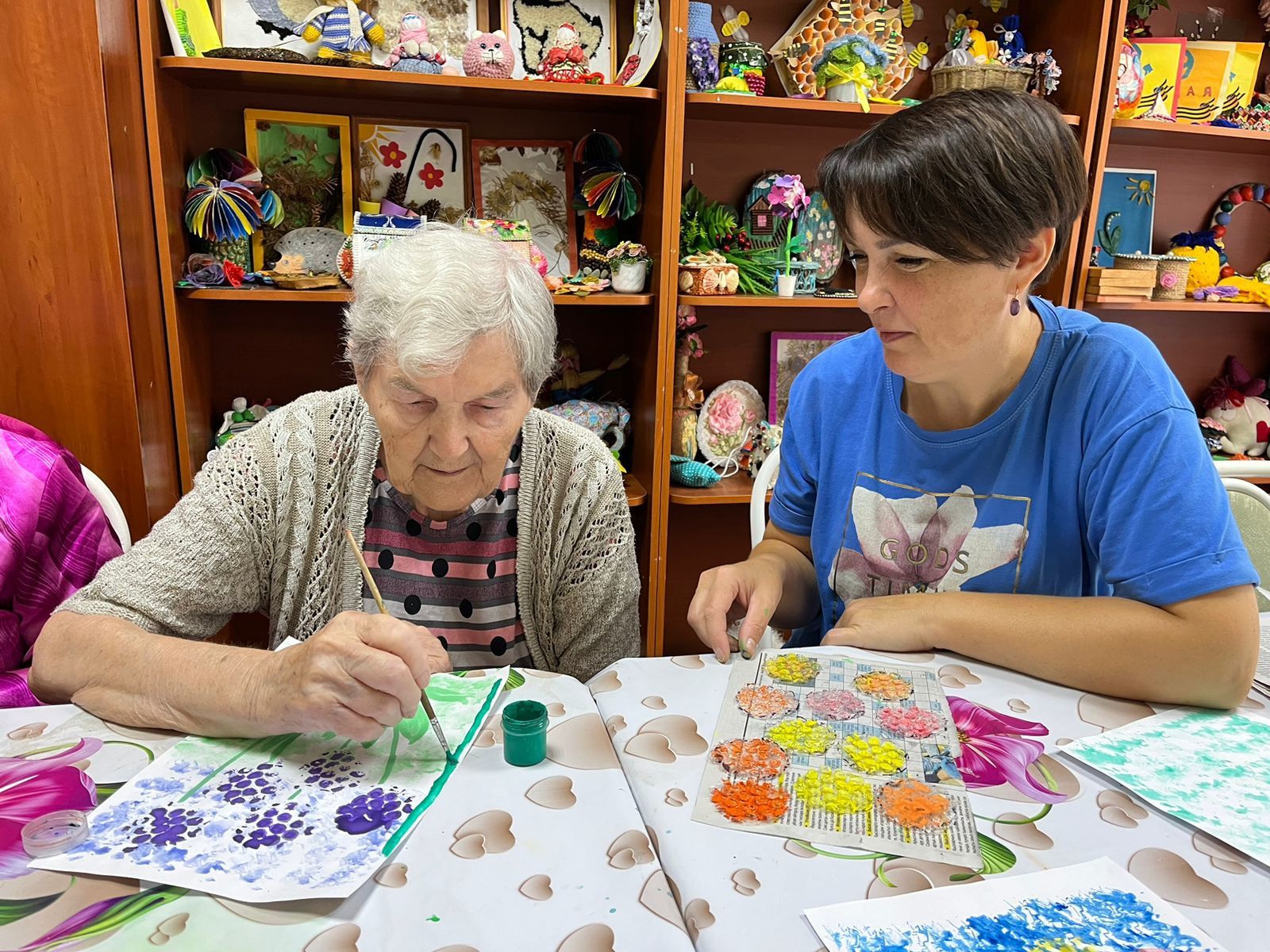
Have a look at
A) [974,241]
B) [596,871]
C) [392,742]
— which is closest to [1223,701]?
[974,241]

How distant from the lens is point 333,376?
8.36ft

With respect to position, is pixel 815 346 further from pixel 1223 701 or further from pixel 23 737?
pixel 23 737

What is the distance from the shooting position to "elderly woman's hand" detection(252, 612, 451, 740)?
33.9 inches

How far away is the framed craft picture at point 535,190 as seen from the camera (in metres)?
2.47

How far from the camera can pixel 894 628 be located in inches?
44.4

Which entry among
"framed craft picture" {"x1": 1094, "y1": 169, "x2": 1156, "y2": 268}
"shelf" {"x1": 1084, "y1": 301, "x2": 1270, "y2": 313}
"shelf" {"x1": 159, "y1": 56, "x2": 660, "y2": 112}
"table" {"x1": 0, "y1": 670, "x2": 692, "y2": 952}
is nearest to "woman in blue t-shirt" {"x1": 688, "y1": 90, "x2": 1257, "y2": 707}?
"table" {"x1": 0, "y1": 670, "x2": 692, "y2": 952}

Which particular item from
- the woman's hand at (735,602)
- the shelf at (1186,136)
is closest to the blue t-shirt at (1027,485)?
the woman's hand at (735,602)

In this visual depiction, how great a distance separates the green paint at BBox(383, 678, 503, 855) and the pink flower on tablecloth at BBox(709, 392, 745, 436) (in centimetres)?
172

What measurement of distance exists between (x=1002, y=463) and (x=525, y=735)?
761mm

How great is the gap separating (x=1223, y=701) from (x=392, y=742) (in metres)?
0.94

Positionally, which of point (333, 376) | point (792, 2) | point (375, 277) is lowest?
point (333, 376)

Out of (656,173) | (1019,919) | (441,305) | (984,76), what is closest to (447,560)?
(441,305)

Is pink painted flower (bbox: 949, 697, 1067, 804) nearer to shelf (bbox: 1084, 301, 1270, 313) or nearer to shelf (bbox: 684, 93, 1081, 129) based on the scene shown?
shelf (bbox: 684, 93, 1081, 129)

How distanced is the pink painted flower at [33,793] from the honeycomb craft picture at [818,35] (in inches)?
89.9
